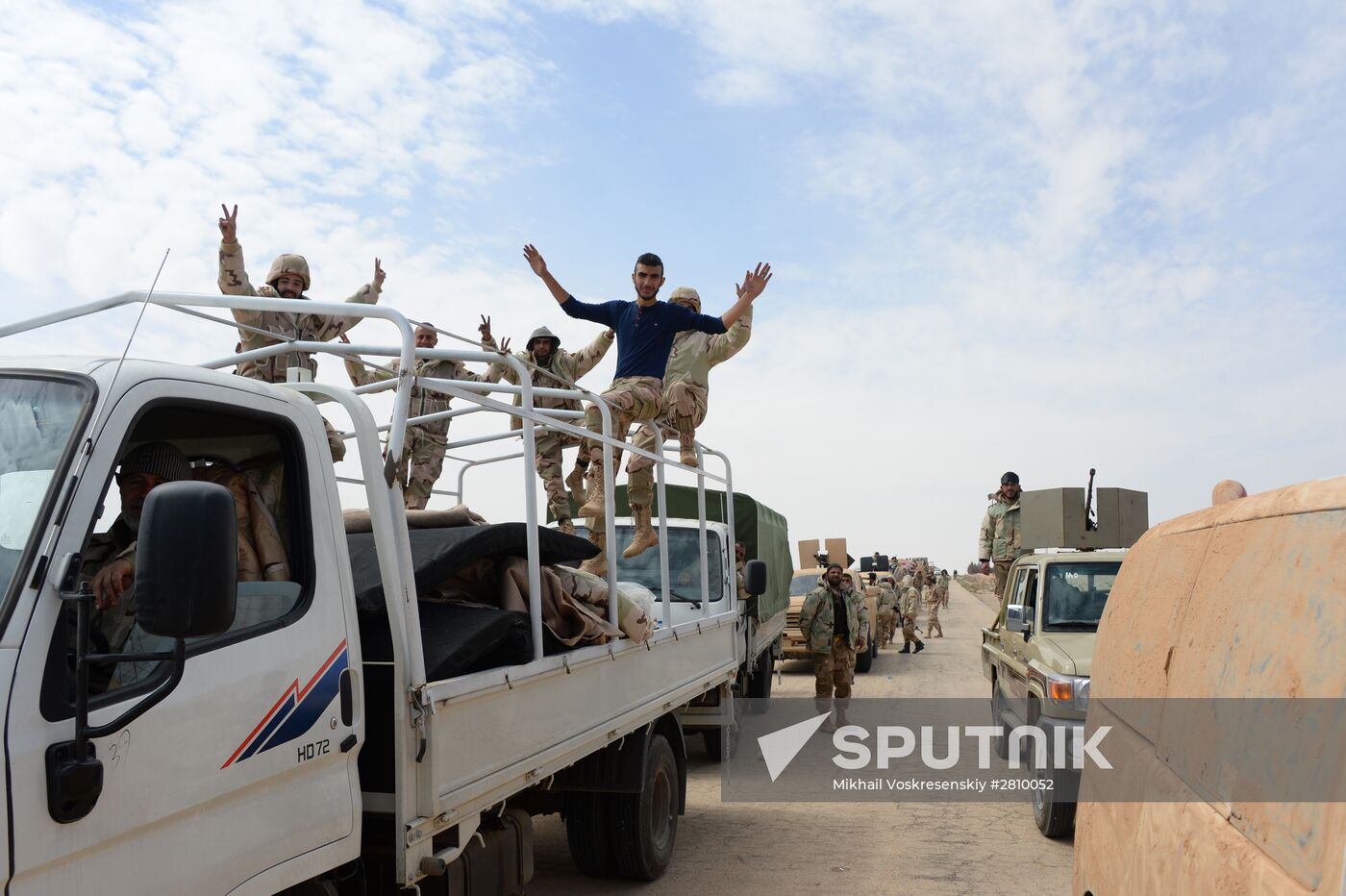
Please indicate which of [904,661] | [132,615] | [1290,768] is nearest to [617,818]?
[132,615]

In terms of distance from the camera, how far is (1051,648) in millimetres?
7352

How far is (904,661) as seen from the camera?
20.4 meters

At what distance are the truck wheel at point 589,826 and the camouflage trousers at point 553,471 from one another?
293 centimetres

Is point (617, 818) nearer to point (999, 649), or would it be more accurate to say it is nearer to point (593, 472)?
point (593, 472)

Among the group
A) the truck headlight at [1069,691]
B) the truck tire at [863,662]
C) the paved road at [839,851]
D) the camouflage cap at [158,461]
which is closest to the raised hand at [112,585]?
the camouflage cap at [158,461]

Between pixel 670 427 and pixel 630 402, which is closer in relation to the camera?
pixel 630 402

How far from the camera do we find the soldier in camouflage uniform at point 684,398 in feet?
23.0

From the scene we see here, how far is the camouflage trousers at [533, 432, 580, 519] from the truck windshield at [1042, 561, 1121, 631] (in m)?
3.64

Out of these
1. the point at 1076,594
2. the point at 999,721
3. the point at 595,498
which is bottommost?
the point at 999,721

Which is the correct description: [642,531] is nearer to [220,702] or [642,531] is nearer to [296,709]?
[296,709]

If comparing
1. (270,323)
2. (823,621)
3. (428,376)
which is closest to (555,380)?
(428,376)

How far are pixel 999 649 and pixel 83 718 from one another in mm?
8534

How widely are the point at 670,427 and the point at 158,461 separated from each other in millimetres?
4791

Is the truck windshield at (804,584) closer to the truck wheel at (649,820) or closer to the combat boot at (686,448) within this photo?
the combat boot at (686,448)
